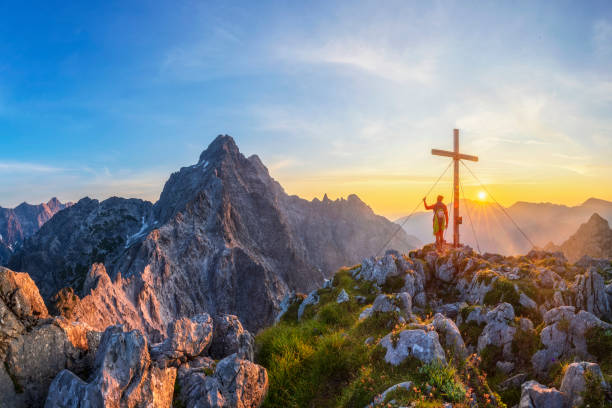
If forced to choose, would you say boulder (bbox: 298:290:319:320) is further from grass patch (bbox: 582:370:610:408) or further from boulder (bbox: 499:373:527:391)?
grass patch (bbox: 582:370:610:408)

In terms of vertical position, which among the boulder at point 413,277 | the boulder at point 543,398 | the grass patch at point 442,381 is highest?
the grass patch at point 442,381

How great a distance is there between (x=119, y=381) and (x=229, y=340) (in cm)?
352

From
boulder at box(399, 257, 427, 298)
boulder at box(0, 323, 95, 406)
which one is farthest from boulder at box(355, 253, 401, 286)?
boulder at box(0, 323, 95, 406)

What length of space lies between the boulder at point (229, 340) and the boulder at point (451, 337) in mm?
6033

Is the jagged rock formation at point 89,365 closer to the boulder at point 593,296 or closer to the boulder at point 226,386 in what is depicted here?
the boulder at point 226,386

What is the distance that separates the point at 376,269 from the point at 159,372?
52.3ft

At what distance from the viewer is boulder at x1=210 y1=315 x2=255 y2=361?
991 centimetres

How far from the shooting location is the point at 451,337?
9.51 metres

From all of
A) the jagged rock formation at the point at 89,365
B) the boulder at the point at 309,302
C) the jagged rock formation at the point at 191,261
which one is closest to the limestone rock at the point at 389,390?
the jagged rock formation at the point at 89,365

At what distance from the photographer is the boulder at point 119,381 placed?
6.68 metres

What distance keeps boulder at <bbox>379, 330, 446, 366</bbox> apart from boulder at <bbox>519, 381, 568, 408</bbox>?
5.97 ft

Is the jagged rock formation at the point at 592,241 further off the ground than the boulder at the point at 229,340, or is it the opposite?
the boulder at the point at 229,340

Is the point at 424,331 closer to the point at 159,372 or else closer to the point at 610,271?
the point at 159,372

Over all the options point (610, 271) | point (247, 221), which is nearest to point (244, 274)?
point (247, 221)
